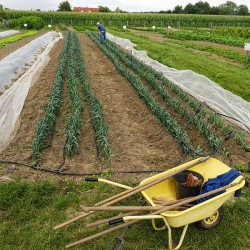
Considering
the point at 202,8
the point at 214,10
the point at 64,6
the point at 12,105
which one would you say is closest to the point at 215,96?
the point at 12,105

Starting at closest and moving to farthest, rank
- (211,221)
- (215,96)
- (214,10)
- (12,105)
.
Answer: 1. (211,221)
2. (12,105)
3. (215,96)
4. (214,10)

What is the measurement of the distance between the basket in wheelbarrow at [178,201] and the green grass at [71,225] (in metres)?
0.15

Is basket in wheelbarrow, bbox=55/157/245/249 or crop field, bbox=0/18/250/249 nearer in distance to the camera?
basket in wheelbarrow, bbox=55/157/245/249

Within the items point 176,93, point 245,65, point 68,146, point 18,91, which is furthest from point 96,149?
point 245,65

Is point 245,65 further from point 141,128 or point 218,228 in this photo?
point 218,228

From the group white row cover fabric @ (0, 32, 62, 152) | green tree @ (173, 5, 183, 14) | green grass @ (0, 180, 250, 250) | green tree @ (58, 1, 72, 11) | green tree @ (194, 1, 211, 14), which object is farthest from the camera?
green tree @ (58, 1, 72, 11)

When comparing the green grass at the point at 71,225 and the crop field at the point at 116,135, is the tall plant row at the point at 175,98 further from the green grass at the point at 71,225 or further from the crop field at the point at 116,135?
the green grass at the point at 71,225

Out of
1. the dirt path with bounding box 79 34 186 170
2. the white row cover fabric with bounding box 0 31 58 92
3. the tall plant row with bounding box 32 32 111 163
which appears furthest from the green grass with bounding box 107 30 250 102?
the white row cover fabric with bounding box 0 31 58 92

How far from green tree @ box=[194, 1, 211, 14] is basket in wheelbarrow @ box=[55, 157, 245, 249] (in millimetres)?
67314

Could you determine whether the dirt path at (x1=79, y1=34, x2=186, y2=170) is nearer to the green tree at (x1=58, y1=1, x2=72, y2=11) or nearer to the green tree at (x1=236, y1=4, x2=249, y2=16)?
the green tree at (x1=58, y1=1, x2=72, y2=11)

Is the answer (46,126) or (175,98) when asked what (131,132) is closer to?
(46,126)

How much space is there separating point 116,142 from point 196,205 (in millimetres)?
2806

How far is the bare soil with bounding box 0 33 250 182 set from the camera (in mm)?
4750

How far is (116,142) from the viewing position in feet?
18.2
